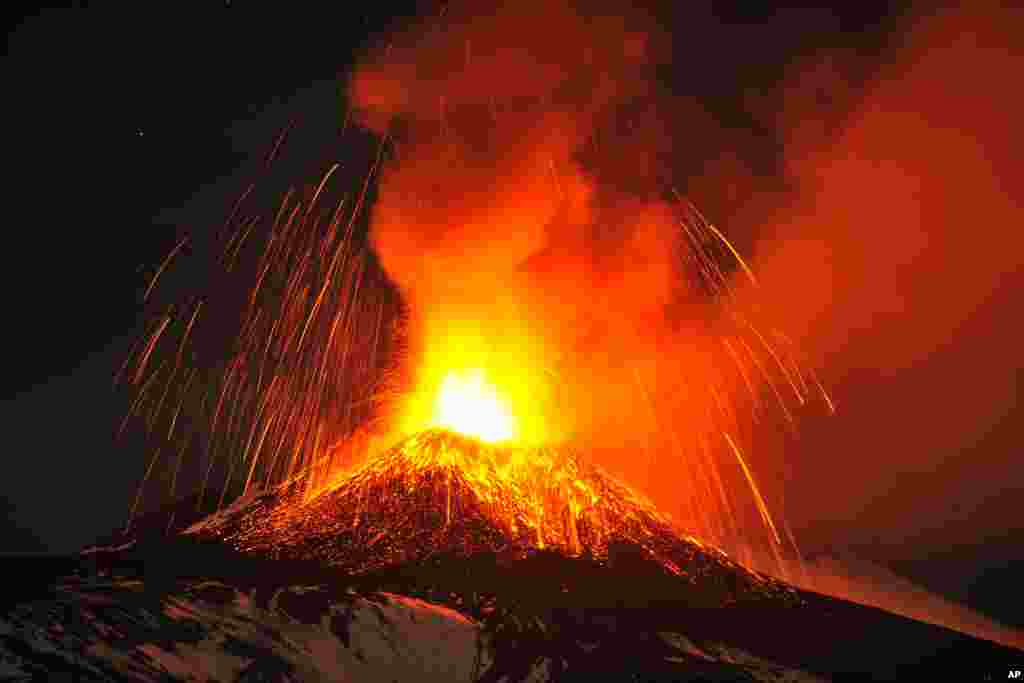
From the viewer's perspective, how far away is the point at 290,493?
94.1 meters

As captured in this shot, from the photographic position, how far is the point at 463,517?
3211 inches

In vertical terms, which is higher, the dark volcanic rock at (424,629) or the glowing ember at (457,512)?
the glowing ember at (457,512)

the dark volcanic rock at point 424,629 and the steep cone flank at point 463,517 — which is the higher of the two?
the steep cone flank at point 463,517

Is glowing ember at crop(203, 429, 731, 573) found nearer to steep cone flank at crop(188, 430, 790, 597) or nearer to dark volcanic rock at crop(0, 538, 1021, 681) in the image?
steep cone flank at crop(188, 430, 790, 597)

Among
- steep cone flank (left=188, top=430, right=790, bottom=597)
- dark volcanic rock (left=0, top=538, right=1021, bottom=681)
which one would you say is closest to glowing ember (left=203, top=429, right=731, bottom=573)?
steep cone flank (left=188, top=430, right=790, bottom=597)

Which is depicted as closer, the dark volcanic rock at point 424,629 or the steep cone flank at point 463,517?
the dark volcanic rock at point 424,629

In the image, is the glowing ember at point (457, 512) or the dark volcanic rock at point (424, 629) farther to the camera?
the glowing ember at point (457, 512)

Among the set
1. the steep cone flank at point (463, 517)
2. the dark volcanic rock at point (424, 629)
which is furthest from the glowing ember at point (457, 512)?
the dark volcanic rock at point (424, 629)

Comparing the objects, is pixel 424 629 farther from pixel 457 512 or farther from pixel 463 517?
pixel 457 512

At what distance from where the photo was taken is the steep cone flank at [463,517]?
249 feet

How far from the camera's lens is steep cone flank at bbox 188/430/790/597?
7595cm

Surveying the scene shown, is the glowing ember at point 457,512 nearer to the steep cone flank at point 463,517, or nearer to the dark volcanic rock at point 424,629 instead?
the steep cone flank at point 463,517

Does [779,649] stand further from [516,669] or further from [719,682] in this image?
[516,669]

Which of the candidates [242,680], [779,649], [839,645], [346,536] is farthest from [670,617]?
[242,680]
